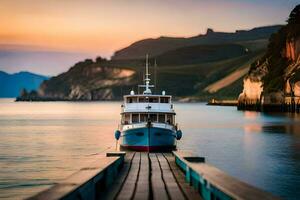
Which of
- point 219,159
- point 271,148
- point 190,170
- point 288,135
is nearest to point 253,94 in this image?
point 288,135

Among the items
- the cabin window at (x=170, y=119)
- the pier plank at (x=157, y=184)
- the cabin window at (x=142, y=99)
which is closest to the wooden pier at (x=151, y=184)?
the pier plank at (x=157, y=184)

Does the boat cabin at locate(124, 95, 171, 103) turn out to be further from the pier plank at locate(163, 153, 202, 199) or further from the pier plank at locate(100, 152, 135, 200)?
the pier plank at locate(163, 153, 202, 199)

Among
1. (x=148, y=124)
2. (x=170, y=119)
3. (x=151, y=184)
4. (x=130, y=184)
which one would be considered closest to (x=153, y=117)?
(x=170, y=119)

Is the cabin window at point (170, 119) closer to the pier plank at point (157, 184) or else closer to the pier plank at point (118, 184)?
the pier plank at point (118, 184)

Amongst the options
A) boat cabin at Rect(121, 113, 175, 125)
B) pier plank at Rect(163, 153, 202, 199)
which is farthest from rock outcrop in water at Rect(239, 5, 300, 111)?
pier plank at Rect(163, 153, 202, 199)

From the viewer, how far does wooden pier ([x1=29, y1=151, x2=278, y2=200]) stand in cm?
1440

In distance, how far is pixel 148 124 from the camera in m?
40.7

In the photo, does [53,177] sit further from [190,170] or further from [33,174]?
[190,170]

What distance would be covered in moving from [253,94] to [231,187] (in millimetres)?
182459

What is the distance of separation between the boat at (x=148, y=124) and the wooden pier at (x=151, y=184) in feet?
45.8

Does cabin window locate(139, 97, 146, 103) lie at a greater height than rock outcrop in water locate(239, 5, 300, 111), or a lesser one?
lesser

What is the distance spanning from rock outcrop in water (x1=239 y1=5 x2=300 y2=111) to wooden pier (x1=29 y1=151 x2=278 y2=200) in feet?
436

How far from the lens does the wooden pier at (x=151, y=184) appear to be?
1440 centimetres

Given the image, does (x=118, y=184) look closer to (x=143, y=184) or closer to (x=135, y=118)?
(x=143, y=184)
